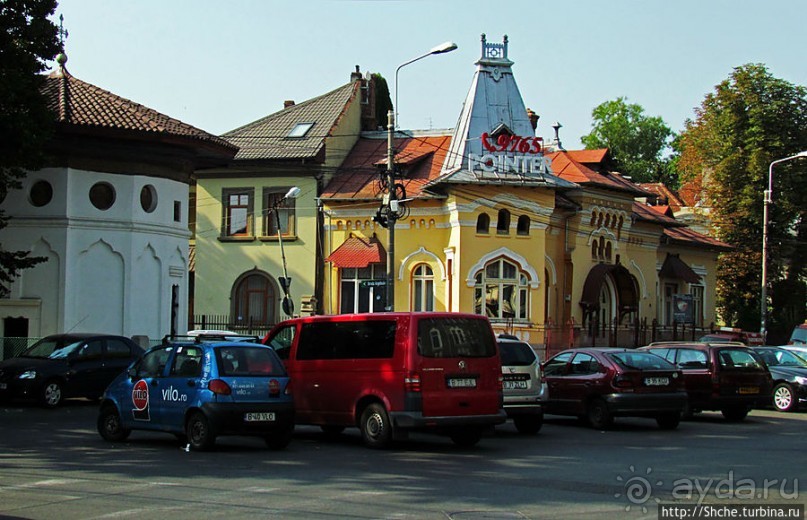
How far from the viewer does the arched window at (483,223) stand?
44.5 m

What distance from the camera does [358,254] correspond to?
46094 mm

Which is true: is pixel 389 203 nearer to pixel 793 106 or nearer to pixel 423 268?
pixel 423 268

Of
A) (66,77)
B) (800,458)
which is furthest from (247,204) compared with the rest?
(800,458)

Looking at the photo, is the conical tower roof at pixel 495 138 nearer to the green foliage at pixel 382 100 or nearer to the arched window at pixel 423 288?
the arched window at pixel 423 288

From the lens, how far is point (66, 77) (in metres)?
34.7

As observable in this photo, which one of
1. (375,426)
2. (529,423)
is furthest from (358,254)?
(375,426)

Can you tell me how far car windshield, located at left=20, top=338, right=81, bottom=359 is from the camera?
86.8ft

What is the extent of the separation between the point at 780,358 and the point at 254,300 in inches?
961

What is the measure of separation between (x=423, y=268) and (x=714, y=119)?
23.4m

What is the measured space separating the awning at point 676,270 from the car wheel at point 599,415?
112ft

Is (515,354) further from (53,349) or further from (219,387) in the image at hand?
(53,349)

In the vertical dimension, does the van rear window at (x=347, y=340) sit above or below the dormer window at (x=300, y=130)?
below

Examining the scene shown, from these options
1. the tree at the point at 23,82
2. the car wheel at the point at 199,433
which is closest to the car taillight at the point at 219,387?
the car wheel at the point at 199,433

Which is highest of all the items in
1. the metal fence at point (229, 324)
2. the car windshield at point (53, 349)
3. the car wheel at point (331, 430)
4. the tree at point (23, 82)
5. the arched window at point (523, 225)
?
the tree at point (23, 82)
